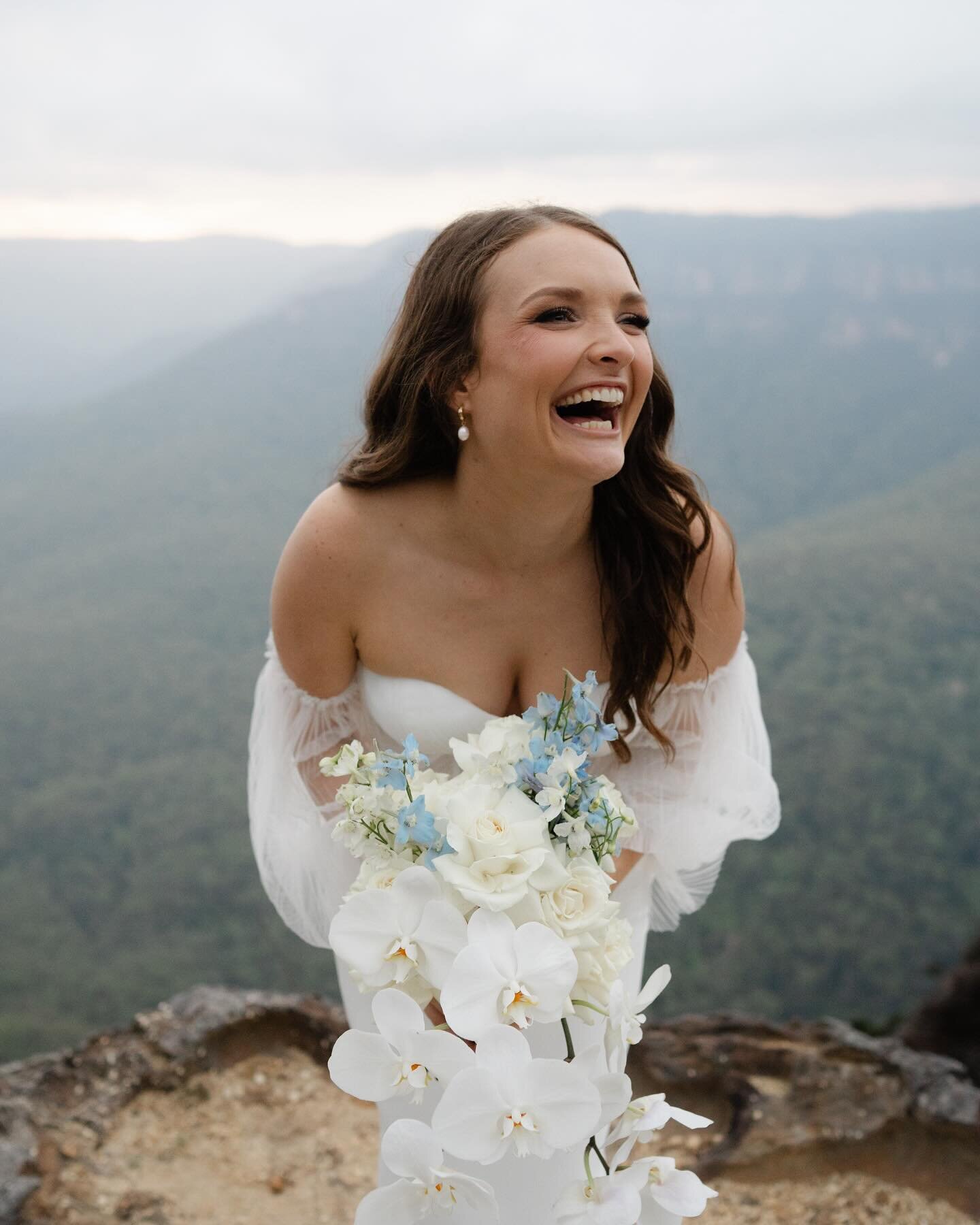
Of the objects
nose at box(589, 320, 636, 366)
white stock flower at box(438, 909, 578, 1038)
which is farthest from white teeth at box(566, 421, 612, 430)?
white stock flower at box(438, 909, 578, 1038)

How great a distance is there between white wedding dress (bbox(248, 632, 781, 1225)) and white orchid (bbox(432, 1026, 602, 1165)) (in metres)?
1.36

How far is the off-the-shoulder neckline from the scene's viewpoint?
290 centimetres

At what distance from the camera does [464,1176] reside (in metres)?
1.58

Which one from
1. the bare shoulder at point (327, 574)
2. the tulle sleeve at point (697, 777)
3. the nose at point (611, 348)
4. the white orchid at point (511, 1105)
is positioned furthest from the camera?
the tulle sleeve at point (697, 777)

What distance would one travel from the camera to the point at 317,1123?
14.9 feet

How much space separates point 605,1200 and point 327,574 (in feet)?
5.73

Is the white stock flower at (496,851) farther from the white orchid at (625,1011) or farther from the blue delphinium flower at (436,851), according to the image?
the white orchid at (625,1011)

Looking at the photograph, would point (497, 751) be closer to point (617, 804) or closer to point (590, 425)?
point (617, 804)

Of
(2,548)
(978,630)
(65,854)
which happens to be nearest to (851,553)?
(978,630)

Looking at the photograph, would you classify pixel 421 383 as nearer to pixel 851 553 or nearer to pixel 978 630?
pixel 978 630

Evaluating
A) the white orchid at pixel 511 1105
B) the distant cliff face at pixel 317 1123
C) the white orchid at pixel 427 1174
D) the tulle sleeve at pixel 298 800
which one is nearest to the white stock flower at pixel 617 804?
the white orchid at pixel 511 1105

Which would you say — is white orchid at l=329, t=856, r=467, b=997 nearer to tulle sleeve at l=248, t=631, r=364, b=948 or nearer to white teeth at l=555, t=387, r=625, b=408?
white teeth at l=555, t=387, r=625, b=408

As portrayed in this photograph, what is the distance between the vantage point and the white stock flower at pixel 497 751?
1.84 m

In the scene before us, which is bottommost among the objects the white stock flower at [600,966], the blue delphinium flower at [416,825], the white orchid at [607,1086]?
the white orchid at [607,1086]
